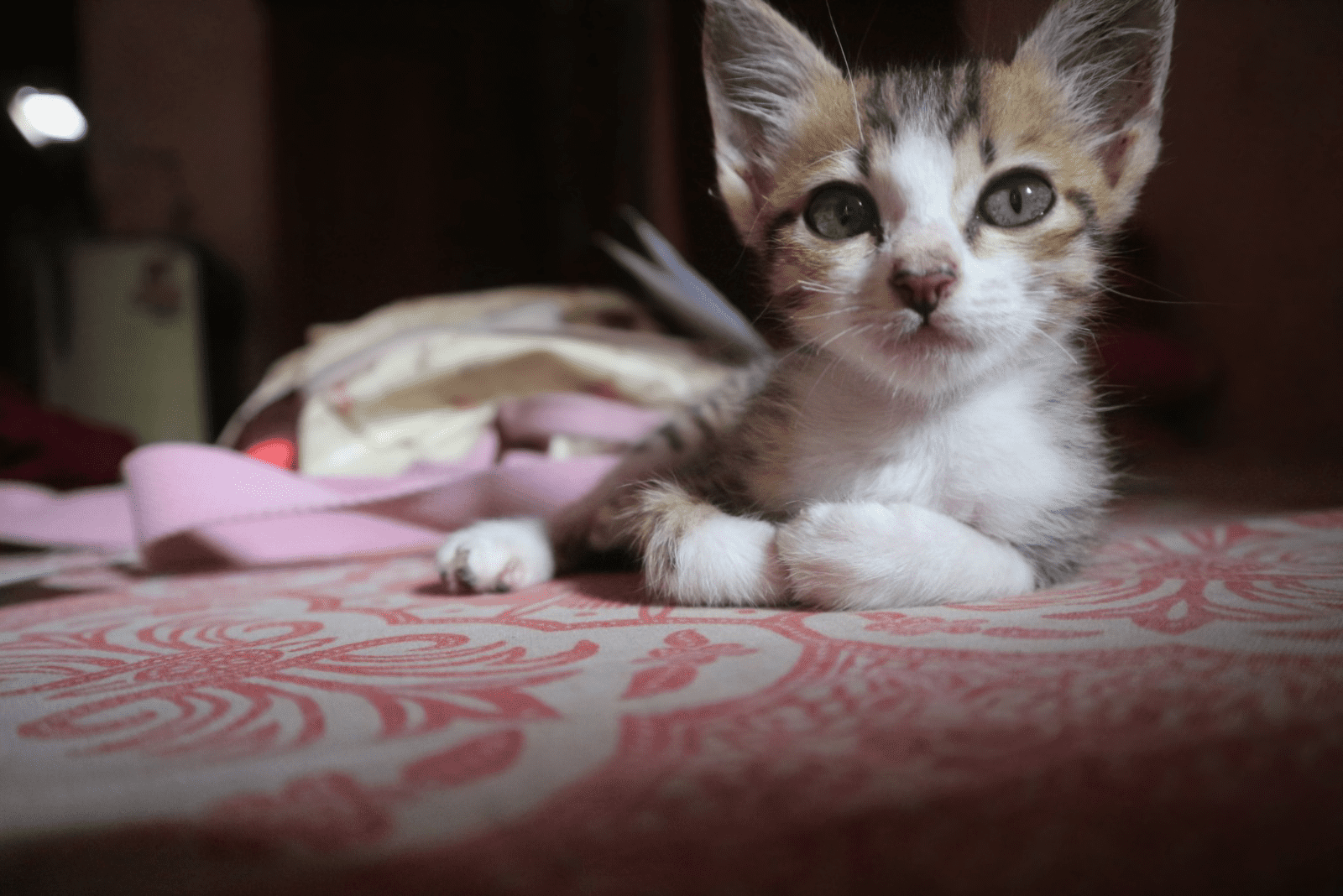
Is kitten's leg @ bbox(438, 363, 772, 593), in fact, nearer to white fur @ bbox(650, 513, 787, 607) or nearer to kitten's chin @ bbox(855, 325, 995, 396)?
white fur @ bbox(650, 513, 787, 607)

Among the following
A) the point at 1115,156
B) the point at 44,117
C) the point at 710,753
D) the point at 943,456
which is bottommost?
the point at 710,753

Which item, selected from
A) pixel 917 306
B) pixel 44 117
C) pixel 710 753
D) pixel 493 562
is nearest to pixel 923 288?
pixel 917 306

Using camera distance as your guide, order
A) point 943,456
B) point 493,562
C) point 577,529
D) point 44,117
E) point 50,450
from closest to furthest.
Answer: point 943,456
point 493,562
point 577,529
point 50,450
point 44,117

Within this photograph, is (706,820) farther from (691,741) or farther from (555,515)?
(555,515)

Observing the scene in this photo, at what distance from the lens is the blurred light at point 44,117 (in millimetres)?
3260

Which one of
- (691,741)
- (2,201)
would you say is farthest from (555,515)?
(2,201)

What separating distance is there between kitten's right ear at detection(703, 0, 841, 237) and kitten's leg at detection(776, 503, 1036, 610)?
0.98 feet

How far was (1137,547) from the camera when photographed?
0.82 m

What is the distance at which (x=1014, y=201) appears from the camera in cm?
57

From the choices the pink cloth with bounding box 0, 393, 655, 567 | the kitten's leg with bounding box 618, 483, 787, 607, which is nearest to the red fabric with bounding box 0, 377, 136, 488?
the pink cloth with bounding box 0, 393, 655, 567

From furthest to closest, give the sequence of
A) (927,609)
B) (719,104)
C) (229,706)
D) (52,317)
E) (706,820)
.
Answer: (52,317) < (719,104) < (927,609) < (229,706) < (706,820)

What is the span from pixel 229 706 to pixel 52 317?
350 centimetres

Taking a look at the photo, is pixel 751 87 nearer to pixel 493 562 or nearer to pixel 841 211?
pixel 841 211

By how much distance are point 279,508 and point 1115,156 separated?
3.02 ft
